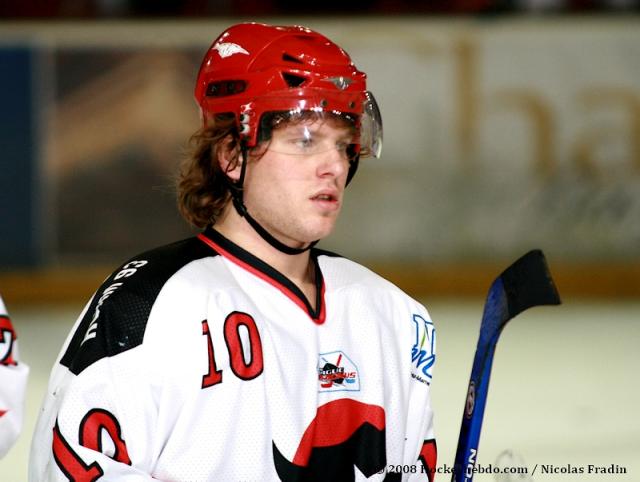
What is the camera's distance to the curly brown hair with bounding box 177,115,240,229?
224 centimetres

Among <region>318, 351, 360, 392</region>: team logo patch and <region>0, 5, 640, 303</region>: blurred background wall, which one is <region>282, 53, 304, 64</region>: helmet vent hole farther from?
<region>0, 5, 640, 303</region>: blurred background wall

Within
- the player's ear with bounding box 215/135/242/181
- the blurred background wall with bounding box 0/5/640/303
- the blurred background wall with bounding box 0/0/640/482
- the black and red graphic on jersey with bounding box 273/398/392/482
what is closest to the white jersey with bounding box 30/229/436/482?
the black and red graphic on jersey with bounding box 273/398/392/482

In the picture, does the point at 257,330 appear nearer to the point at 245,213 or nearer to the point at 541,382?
the point at 245,213

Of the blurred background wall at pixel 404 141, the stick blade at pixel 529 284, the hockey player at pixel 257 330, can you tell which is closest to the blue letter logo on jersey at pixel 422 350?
the hockey player at pixel 257 330

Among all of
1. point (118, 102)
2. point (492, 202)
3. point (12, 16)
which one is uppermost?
point (12, 16)

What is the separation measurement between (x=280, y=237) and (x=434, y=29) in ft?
16.1

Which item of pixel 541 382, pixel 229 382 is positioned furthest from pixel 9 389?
pixel 541 382

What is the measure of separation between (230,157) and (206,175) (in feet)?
0.28

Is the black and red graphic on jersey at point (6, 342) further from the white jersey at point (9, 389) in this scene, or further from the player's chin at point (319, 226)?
the player's chin at point (319, 226)

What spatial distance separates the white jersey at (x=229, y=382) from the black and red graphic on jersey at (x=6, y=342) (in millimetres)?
178

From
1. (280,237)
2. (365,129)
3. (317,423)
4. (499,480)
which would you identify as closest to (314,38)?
(365,129)

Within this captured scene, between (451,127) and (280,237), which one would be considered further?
(451,127)

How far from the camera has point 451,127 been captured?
6934 mm

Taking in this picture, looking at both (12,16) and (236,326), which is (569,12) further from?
(236,326)
